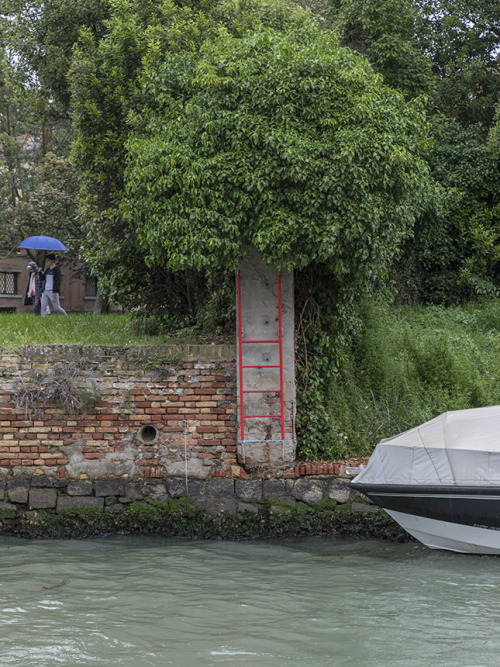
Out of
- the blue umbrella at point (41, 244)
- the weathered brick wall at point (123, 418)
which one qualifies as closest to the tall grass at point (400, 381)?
the weathered brick wall at point (123, 418)

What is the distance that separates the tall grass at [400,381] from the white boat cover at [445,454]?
1277 millimetres

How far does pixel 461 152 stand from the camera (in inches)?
619

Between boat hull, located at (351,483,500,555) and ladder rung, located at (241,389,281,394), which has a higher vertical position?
ladder rung, located at (241,389,281,394)

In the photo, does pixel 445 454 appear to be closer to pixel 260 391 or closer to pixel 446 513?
pixel 446 513

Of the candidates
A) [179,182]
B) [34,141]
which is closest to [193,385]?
[179,182]

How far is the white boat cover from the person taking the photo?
798 cm

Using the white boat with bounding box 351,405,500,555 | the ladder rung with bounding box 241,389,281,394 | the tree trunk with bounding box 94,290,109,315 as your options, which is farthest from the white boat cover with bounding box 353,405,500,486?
the tree trunk with bounding box 94,290,109,315

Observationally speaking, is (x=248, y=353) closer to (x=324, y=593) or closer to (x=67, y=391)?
(x=67, y=391)

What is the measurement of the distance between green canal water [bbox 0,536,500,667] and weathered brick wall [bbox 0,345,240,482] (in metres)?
0.90

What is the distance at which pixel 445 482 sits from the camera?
26.5 feet

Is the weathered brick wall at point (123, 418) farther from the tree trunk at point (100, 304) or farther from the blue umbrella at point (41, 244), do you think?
the tree trunk at point (100, 304)

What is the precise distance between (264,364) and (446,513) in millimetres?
2751

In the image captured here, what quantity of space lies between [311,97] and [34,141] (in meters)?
19.7

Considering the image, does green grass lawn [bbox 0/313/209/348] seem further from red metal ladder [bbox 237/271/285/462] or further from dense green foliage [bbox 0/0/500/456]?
red metal ladder [bbox 237/271/285/462]
